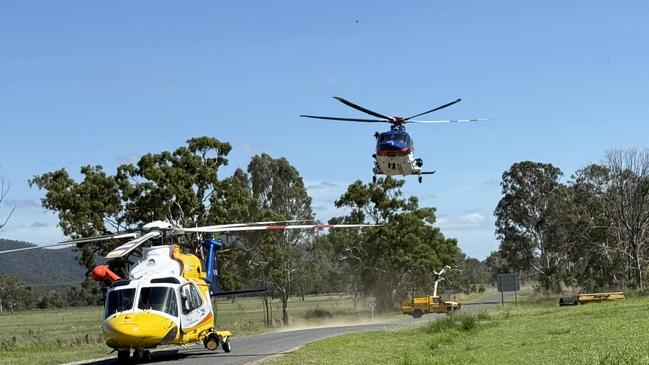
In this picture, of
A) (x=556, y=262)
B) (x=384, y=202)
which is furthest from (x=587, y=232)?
(x=384, y=202)

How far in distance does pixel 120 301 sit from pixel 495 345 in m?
10.1

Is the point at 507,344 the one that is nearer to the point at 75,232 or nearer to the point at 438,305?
the point at 75,232

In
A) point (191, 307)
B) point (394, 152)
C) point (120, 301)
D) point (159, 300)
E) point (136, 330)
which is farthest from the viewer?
point (394, 152)


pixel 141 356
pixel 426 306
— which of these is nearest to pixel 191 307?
pixel 141 356

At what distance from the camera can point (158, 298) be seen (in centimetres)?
2303

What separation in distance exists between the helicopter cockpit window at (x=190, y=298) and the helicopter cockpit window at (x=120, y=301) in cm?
152

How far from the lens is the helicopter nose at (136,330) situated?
2178 centimetres

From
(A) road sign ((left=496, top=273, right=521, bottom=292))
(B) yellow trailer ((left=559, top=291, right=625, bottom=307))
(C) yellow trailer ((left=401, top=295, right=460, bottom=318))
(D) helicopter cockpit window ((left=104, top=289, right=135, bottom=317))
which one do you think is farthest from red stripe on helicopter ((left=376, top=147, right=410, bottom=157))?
(C) yellow trailer ((left=401, top=295, right=460, bottom=318))

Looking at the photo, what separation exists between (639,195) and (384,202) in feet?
72.7

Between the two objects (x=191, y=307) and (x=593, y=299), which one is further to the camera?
(x=593, y=299)

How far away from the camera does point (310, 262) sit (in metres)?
76.6

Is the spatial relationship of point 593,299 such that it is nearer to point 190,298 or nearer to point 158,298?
point 190,298

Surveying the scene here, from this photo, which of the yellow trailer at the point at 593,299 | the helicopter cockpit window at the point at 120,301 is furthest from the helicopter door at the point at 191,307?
the yellow trailer at the point at 593,299

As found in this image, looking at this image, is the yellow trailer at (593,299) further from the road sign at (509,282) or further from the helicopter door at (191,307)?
the helicopter door at (191,307)
